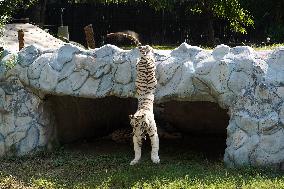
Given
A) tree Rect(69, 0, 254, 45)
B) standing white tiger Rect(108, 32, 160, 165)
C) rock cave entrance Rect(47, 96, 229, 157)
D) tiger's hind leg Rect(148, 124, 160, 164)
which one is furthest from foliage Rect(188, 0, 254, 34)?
tiger's hind leg Rect(148, 124, 160, 164)

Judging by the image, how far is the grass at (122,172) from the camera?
20.3 feet

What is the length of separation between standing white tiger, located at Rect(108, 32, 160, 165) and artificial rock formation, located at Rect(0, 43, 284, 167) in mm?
173

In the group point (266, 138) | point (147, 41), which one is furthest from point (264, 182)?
point (147, 41)

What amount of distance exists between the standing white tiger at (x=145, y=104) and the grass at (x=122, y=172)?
11.0 inches

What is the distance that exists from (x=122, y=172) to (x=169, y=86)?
1179 millimetres

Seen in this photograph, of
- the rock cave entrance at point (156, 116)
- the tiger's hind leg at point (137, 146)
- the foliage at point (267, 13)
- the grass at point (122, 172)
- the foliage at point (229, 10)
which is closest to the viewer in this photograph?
the grass at point (122, 172)

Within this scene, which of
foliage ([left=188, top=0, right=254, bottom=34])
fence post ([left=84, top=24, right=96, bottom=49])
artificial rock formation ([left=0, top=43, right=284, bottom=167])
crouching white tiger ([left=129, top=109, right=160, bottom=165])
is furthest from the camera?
foliage ([left=188, top=0, right=254, bottom=34])

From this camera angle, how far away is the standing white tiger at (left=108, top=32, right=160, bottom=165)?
6.77m

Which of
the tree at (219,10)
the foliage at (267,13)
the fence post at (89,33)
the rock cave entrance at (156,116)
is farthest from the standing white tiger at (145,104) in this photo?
the foliage at (267,13)

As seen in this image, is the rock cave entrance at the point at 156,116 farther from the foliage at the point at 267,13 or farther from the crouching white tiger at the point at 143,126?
the foliage at the point at 267,13

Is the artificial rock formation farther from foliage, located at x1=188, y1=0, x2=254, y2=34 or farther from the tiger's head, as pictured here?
→ foliage, located at x1=188, y1=0, x2=254, y2=34

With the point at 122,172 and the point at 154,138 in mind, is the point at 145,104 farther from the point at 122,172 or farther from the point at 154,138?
the point at 122,172

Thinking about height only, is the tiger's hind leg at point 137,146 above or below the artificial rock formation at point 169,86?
below

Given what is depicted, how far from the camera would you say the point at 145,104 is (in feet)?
22.6
